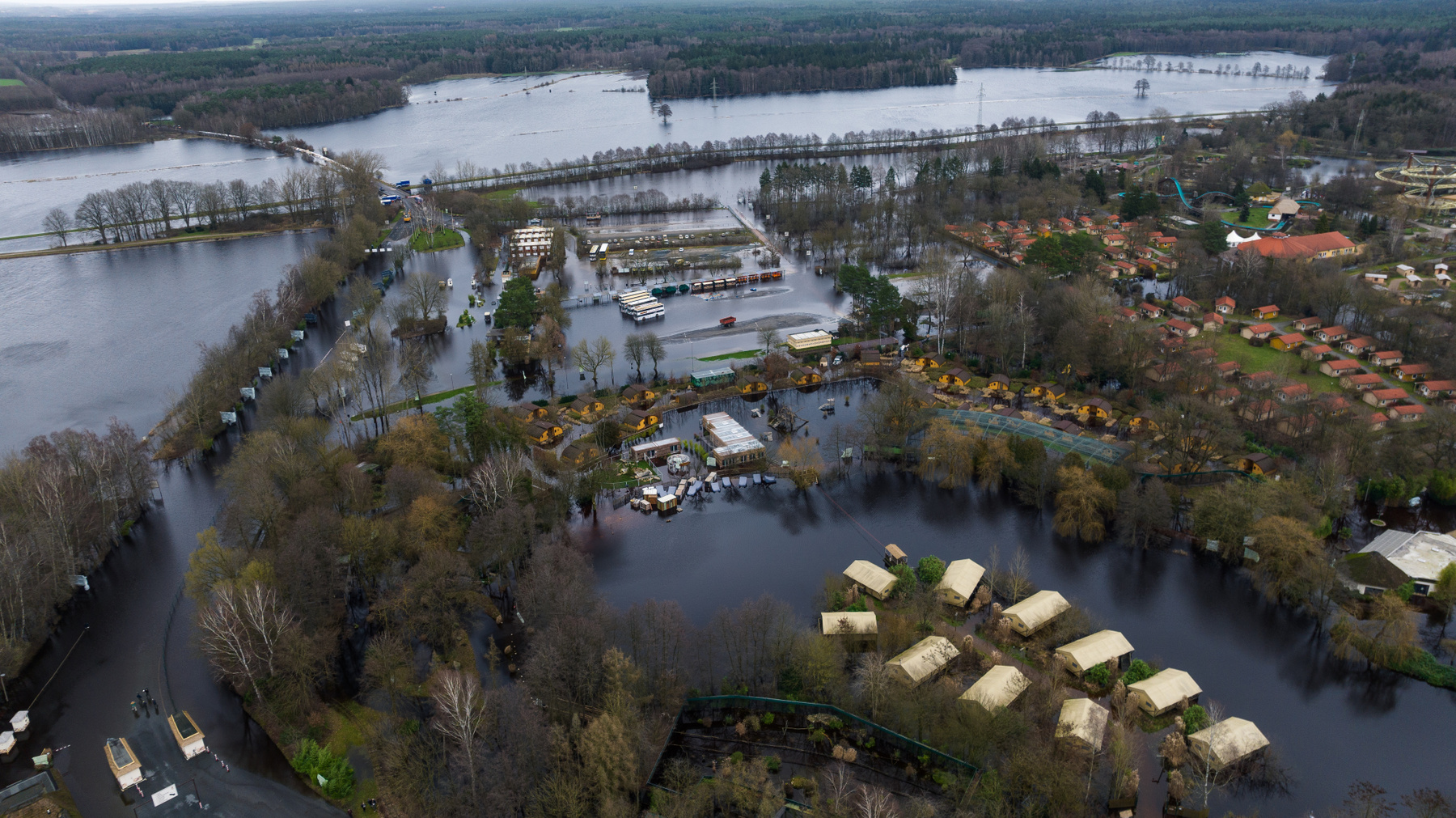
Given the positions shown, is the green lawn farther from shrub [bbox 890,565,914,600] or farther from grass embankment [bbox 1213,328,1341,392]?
shrub [bbox 890,565,914,600]

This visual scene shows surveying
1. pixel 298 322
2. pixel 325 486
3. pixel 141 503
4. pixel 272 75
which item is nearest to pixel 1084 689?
pixel 325 486

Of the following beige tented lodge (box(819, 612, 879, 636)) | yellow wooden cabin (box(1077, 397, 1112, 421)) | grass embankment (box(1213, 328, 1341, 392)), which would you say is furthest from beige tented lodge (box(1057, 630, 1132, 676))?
grass embankment (box(1213, 328, 1341, 392))

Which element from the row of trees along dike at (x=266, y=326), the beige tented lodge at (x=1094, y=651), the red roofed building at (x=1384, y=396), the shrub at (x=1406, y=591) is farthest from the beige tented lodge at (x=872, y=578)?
the row of trees along dike at (x=266, y=326)

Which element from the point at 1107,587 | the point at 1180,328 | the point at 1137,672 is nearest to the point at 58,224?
the point at 1107,587

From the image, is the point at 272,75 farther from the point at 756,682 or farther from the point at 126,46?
the point at 756,682

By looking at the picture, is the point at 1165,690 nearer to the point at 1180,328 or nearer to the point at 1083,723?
the point at 1083,723

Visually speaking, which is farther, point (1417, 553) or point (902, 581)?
point (902, 581)

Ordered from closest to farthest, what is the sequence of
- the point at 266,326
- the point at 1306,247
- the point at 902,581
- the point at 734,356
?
the point at 902,581 < the point at 734,356 < the point at 266,326 < the point at 1306,247
